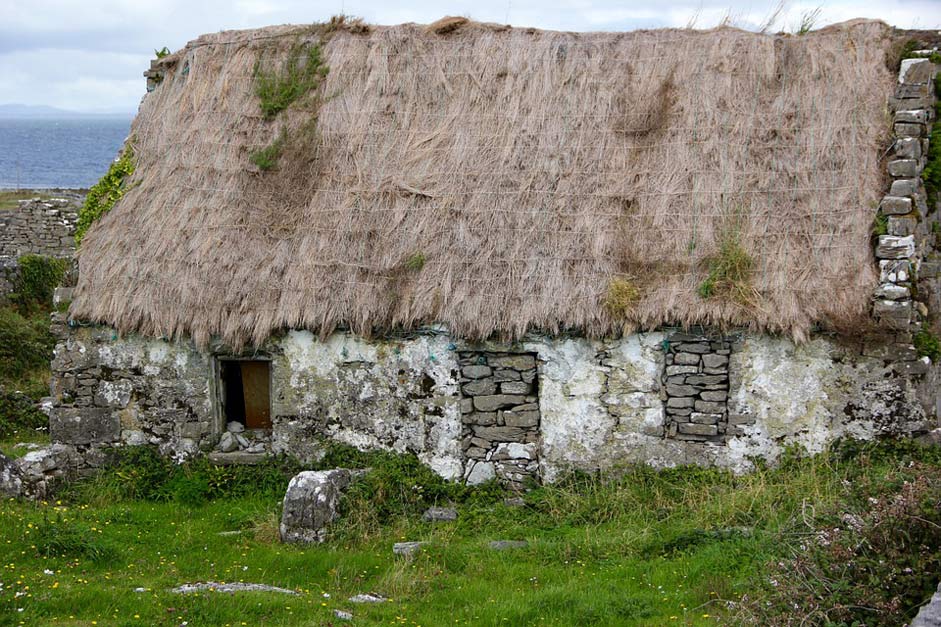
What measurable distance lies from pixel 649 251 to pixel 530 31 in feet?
13.9

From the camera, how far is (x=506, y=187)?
40.5 ft

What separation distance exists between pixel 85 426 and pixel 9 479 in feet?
3.72

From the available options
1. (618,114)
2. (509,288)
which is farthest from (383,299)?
(618,114)

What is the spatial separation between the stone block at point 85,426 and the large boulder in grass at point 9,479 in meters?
0.75

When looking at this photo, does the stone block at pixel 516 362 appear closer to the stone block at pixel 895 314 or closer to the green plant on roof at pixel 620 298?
the green plant on roof at pixel 620 298

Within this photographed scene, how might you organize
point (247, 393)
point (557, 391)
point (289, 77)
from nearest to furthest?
point (557, 391) → point (247, 393) → point (289, 77)

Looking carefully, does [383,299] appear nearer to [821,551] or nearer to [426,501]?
[426,501]

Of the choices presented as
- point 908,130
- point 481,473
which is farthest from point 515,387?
point 908,130

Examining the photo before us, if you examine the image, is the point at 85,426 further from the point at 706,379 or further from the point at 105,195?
the point at 706,379

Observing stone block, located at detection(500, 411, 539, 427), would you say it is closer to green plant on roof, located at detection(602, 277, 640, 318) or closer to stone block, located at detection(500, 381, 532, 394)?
stone block, located at detection(500, 381, 532, 394)

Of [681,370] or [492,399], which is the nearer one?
[681,370]

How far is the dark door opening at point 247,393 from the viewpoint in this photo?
12.8 meters

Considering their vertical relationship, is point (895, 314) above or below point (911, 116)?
below

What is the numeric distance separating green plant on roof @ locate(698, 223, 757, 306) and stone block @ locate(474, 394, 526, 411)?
245 cm
